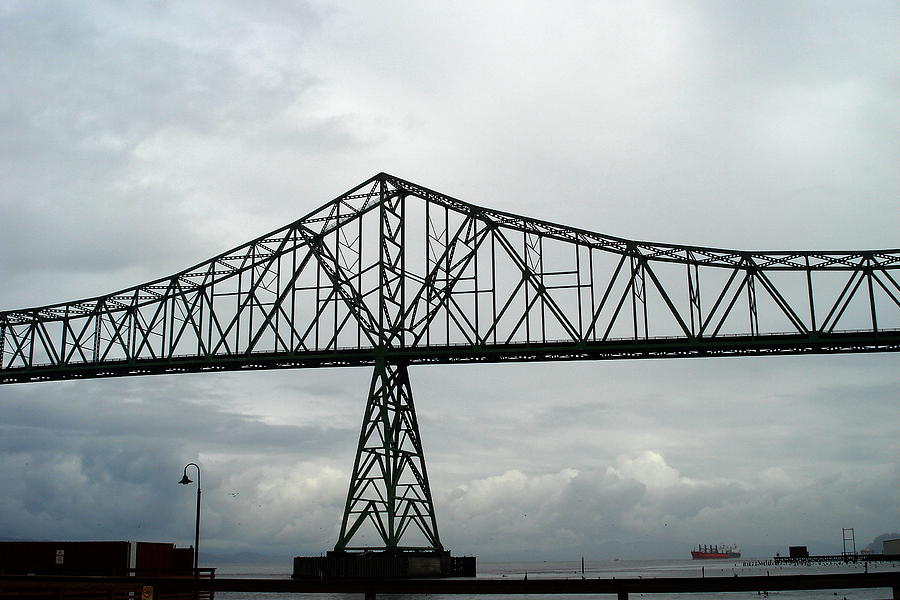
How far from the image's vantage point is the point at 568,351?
65.1m

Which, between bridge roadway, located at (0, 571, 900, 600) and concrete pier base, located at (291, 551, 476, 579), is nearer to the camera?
bridge roadway, located at (0, 571, 900, 600)

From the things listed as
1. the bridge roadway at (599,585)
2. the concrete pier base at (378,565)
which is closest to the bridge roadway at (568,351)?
the concrete pier base at (378,565)

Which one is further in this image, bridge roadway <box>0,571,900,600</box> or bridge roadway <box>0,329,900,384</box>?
bridge roadway <box>0,329,900,384</box>

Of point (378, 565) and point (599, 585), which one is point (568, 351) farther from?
point (599, 585)

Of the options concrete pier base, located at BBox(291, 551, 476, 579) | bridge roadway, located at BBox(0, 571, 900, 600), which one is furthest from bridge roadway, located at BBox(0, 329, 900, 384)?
bridge roadway, located at BBox(0, 571, 900, 600)

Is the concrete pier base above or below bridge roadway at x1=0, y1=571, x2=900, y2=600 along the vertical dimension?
below

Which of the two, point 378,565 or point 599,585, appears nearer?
point 599,585

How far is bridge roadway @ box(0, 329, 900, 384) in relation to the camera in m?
62.9

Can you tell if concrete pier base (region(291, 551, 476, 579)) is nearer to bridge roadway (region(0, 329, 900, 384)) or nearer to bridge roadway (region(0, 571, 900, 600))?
bridge roadway (region(0, 329, 900, 384))

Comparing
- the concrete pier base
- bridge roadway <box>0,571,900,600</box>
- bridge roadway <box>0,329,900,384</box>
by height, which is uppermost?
bridge roadway <box>0,329,900,384</box>

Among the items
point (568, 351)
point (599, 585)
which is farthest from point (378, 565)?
point (599, 585)

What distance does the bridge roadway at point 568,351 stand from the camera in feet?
206

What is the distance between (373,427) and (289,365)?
7635 millimetres

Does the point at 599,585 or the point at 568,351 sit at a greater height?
the point at 568,351
